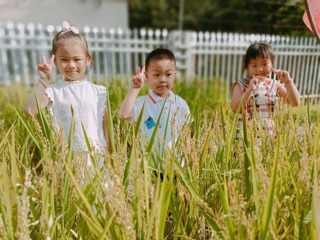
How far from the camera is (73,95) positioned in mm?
1485

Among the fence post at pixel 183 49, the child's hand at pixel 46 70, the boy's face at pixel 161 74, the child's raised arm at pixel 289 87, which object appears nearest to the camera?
the child's hand at pixel 46 70

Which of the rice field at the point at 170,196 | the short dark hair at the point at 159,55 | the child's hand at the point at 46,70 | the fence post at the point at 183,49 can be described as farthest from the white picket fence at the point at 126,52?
the rice field at the point at 170,196

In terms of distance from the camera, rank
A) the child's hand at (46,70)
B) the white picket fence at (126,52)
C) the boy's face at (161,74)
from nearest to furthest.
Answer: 1. the child's hand at (46,70)
2. the boy's face at (161,74)
3. the white picket fence at (126,52)

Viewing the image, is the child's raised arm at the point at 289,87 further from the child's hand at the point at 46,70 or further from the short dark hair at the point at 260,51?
the child's hand at the point at 46,70

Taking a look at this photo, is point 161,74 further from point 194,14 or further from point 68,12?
point 194,14

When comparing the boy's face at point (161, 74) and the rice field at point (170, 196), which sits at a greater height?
the boy's face at point (161, 74)

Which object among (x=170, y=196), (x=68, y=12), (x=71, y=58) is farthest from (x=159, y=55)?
(x=68, y=12)

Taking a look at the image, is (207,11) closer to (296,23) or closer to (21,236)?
(296,23)

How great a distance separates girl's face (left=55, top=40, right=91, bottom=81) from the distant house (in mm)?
6716

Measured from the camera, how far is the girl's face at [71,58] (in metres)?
1.44

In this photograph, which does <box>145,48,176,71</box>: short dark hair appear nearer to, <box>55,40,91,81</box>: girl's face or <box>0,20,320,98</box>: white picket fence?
<box>55,40,91,81</box>: girl's face

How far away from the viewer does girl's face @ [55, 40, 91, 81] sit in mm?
1437

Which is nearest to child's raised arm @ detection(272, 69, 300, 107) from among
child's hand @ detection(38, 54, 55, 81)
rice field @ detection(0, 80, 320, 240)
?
rice field @ detection(0, 80, 320, 240)

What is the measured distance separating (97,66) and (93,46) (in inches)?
13.4
